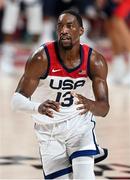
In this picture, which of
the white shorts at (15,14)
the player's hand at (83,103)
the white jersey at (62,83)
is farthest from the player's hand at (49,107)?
the white shorts at (15,14)

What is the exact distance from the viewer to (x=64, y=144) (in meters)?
4.76

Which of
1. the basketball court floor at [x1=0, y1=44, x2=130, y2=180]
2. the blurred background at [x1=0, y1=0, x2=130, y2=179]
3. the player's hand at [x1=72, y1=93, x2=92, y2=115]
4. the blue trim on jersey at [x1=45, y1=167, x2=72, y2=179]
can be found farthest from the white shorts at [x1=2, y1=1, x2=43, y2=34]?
the player's hand at [x1=72, y1=93, x2=92, y2=115]

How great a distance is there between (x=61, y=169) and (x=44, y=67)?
1.94 feet

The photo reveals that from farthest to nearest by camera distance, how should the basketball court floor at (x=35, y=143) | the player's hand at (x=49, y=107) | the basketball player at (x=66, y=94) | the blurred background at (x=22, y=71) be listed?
the blurred background at (x=22, y=71)
the basketball court floor at (x=35, y=143)
the basketball player at (x=66, y=94)
the player's hand at (x=49, y=107)

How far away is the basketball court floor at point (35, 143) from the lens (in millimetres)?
6211

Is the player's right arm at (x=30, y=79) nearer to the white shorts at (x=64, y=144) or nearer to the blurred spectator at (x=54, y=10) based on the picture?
the white shorts at (x=64, y=144)

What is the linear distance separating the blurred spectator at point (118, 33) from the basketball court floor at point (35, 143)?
123cm

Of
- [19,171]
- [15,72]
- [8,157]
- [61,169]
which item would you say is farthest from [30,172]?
[15,72]

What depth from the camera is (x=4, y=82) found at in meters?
11.5

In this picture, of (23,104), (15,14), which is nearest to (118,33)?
(15,14)

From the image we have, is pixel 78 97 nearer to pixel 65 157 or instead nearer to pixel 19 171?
pixel 65 157

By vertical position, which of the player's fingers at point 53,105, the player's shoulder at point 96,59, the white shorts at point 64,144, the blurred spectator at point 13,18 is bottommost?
the white shorts at point 64,144

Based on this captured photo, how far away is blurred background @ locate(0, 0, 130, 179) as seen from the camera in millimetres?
6512

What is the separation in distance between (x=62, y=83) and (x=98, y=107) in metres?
0.26
